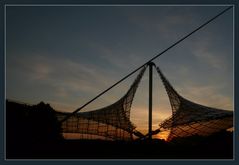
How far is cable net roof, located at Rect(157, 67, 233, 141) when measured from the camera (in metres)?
29.0

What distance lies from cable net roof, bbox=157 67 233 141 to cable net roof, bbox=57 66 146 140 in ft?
14.3

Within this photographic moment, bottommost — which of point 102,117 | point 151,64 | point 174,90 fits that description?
point 102,117

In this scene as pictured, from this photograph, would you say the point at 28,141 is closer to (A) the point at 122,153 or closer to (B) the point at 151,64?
(A) the point at 122,153

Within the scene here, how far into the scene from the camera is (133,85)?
105ft

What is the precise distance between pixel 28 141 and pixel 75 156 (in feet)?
34.0

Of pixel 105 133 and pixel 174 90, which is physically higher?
pixel 174 90

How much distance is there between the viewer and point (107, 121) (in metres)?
34.0

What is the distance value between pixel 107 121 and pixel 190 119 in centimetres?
900

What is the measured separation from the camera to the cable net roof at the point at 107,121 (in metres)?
33.3

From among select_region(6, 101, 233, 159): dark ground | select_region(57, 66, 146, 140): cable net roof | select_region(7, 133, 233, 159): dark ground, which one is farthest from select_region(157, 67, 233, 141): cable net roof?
select_region(57, 66, 146, 140): cable net roof

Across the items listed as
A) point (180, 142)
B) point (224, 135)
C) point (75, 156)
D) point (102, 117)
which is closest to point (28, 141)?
point (102, 117)

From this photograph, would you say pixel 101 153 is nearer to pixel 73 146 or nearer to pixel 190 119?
pixel 73 146

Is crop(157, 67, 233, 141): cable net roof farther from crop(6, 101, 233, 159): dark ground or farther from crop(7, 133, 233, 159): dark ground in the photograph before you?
crop(7, 133, 233, 159): dark ground

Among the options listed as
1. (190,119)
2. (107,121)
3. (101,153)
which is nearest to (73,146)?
A: (101,153)
